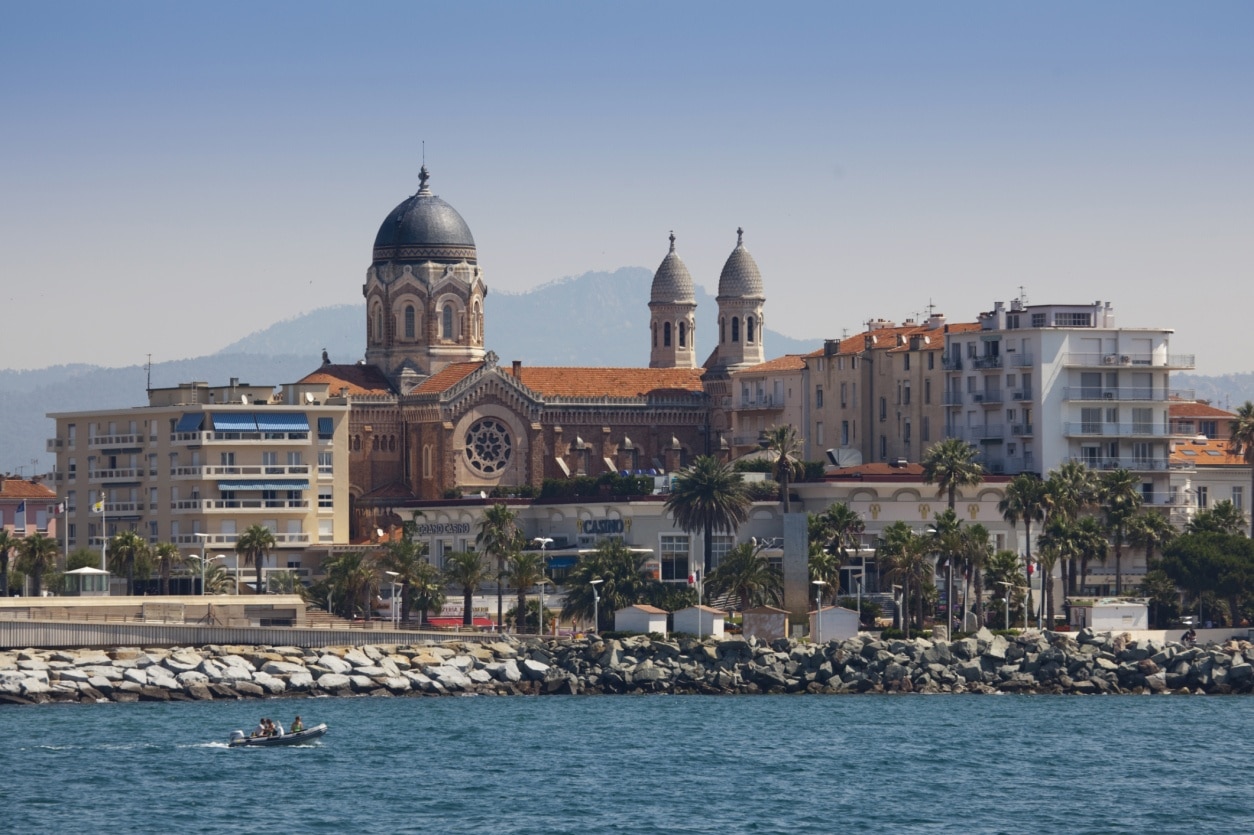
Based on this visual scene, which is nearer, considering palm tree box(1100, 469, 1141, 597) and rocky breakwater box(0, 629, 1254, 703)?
rocky breakwater box(0, 629, 1254, 703)

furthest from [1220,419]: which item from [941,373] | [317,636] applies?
[317,636]

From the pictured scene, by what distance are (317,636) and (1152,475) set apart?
153ft

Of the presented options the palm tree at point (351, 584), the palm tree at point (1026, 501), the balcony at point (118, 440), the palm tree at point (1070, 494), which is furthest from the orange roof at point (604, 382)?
the palm tree at point (1026, 501)

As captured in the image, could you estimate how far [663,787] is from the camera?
70.6 m

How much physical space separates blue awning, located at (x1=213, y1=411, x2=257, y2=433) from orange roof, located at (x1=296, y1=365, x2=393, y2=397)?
1488cm

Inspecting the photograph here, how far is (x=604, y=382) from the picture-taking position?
157 meters

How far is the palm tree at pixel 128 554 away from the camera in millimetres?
114188

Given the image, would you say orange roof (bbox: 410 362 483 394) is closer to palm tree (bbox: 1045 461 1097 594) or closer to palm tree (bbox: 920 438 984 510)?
palm tree (bbox: 920 438 984 510)

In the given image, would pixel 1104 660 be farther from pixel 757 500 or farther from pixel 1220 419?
pixel 1220 419

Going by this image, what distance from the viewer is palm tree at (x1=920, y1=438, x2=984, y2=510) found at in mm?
115875

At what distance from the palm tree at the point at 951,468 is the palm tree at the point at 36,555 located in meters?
39.4

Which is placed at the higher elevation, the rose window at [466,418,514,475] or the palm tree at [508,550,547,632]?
the rose window at [466,418,514,475]

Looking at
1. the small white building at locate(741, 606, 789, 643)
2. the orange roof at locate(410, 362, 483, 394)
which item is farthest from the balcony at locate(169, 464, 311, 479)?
the small white building at locate(741, 606, 789, 643)

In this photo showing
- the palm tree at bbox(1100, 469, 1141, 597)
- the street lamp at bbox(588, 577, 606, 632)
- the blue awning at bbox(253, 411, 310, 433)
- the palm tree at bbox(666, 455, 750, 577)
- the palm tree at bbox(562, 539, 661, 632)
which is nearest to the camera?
the street lamp at bbox(588, 577, 606, 632)
